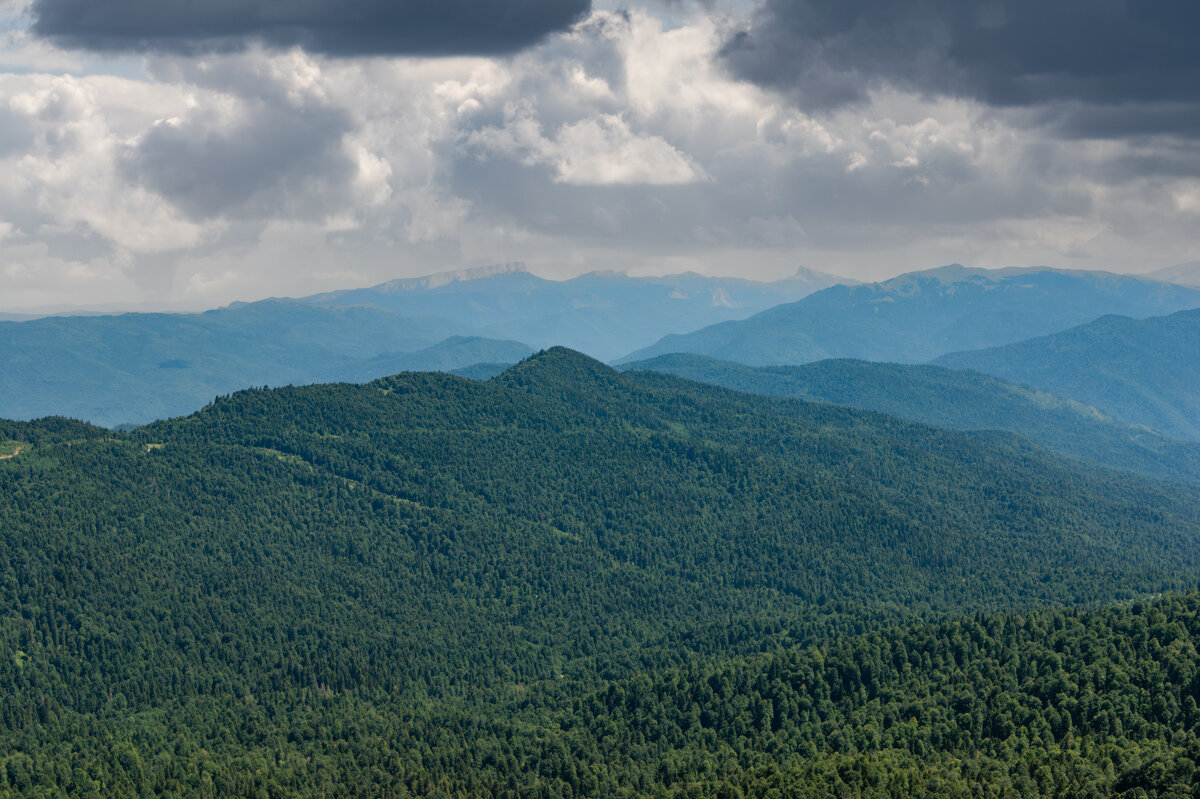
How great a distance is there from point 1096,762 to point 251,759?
429 feet

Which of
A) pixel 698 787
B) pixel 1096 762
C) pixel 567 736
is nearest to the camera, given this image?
pixel 1096 762

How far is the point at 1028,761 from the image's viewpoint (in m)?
152

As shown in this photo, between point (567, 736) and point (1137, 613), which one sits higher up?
point (1137, 613)

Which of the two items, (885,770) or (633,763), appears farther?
(633,763)

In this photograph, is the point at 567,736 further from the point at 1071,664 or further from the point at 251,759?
the point at 1071,664

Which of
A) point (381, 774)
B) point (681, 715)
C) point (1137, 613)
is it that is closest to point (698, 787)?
point (681, 715)

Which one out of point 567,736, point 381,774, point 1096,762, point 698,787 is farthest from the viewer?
point 567,736

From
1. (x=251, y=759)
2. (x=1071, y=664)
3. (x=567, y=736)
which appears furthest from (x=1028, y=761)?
(x=251, y=759)

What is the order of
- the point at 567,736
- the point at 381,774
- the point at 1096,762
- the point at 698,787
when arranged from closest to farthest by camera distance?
the point at 1096,762
the point at 698,787
the point at 381,774
the point at 567,736

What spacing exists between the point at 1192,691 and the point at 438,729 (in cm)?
12466

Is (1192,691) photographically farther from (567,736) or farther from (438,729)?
(438,729)

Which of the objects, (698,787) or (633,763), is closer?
(698,787)

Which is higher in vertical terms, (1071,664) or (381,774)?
(1071,664)

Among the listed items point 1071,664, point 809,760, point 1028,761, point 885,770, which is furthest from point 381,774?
point 1071,664
